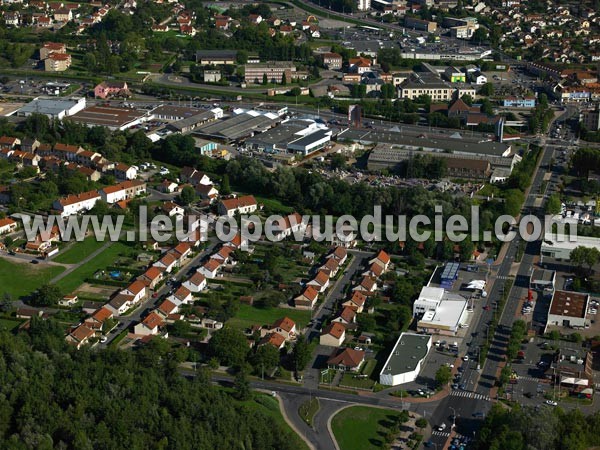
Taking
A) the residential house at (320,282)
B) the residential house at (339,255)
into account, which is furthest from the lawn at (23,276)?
the residential house at (339,255)

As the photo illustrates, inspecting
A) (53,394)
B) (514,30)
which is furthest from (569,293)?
(514,30)

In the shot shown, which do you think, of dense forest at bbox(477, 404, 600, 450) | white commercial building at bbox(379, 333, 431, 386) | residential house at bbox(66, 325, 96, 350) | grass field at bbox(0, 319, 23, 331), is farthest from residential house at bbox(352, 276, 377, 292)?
grass field at bbox(0, 319, 23, 331)

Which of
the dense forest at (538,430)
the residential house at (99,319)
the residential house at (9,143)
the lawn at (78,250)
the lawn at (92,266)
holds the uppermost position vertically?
the dense forest at (538,430)

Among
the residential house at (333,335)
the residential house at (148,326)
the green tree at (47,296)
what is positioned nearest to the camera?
the residential house at (333,335)

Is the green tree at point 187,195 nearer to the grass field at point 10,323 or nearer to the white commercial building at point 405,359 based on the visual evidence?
the grass field at point 10,323

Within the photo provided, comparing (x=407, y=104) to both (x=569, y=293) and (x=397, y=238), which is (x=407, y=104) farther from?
(x=569, y=293)

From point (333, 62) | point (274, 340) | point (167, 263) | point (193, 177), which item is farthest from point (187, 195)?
point (333, 62)

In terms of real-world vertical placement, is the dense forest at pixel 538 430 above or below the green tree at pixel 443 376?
above
